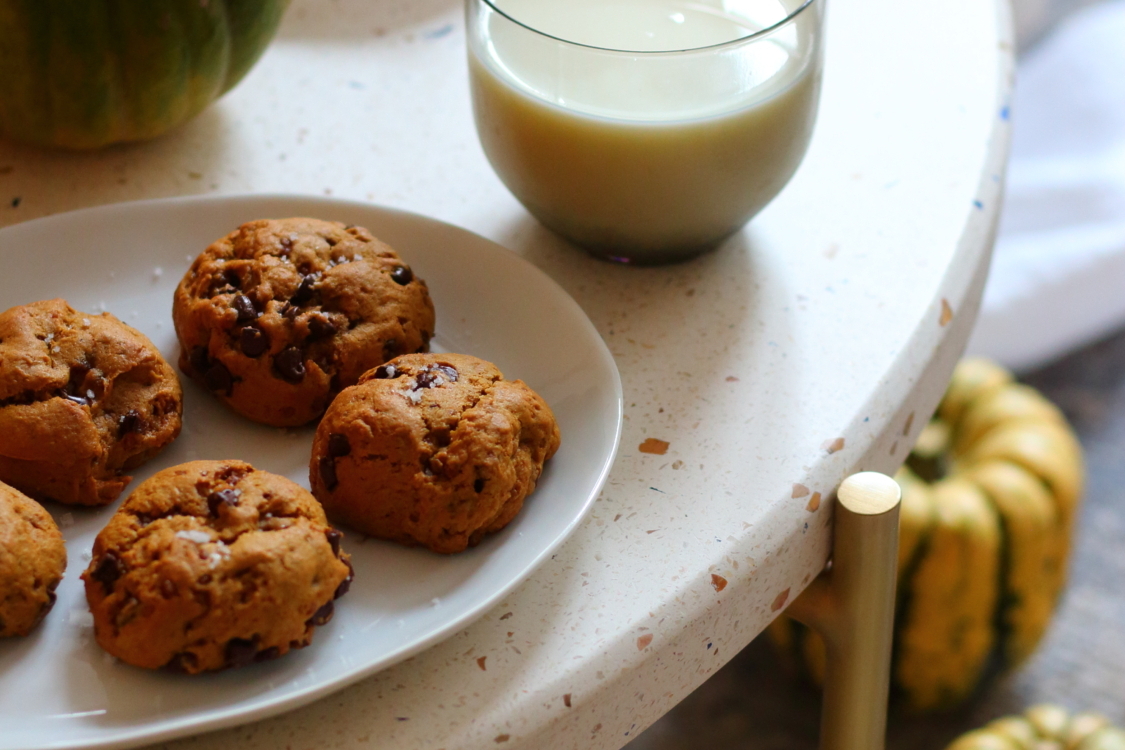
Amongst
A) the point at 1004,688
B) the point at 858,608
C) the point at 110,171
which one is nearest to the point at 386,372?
the point at 858,608

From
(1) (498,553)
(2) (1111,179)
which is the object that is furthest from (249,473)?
(2) (1111,179)

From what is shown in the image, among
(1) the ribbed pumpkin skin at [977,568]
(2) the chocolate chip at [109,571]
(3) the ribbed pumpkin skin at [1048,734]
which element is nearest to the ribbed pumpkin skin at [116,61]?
(2) the chocolate chip at [109,571]

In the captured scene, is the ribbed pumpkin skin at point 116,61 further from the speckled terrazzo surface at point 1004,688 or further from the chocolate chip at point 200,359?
the speckled terrazzo surface at point 1004,688

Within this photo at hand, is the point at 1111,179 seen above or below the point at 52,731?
below

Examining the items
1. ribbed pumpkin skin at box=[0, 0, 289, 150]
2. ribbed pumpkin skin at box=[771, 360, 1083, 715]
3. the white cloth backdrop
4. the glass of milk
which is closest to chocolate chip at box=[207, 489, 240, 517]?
the glass of milk

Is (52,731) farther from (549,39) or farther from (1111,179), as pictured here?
(1111,179)

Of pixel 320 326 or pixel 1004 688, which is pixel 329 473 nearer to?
pixel 320 326
